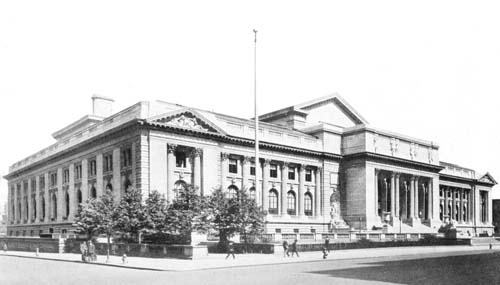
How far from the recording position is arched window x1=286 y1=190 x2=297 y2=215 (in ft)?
197

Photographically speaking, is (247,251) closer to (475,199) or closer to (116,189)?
(116,189)

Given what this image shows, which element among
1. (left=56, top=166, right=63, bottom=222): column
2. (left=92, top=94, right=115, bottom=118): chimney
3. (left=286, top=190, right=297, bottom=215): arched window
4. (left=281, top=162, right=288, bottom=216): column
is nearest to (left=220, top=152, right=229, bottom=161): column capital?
(left=281, top=162, right=288, bottom=216): column

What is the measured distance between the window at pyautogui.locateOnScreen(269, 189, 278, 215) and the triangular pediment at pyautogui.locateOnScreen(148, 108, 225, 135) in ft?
35.8

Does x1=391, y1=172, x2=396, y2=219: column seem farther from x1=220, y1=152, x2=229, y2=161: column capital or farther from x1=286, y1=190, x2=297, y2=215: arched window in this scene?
x1=220, y1=152, x2=229, y2=161: column capital

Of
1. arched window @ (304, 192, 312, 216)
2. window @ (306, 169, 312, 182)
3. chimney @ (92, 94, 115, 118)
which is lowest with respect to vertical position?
arched window @ (304, 192, 312, 216)

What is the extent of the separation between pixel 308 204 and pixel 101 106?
3115 cm

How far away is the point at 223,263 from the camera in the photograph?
28.6 metres

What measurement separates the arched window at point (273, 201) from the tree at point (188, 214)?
19.1 metres

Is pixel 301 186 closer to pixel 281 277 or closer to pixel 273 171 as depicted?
pixel 273 171

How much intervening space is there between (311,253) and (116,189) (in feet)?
70.1

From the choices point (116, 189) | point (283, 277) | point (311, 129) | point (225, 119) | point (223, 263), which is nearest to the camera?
point (283, 277)

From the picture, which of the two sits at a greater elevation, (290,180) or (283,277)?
(290,180)

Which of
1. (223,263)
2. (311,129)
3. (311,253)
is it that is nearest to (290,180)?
(311,129)

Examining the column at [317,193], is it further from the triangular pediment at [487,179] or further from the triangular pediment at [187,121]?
the triangular pediment at [487,179]
